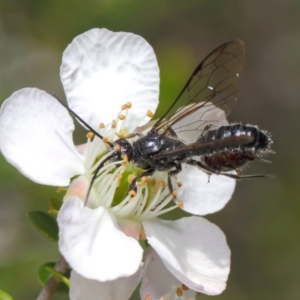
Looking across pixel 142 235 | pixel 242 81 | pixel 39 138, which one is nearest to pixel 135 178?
pixel 142 235

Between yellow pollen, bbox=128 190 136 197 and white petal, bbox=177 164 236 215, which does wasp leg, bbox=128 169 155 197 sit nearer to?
yellow pollen, bbox=128 190 136 197

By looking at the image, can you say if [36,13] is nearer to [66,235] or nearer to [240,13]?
[240,13]

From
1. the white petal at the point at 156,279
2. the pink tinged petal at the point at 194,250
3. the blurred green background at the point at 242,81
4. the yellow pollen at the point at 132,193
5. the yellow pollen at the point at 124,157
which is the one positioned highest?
the yellow pollen at the point at 124,157

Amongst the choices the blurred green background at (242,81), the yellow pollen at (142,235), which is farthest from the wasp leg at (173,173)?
the blurred green background at (242,81)

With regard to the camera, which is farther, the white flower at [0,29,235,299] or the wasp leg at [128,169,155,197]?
the wasp leg at [128,169,155,197]

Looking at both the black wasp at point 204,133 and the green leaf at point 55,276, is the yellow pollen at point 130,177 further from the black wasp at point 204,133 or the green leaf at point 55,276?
the green leaf at point 55,276

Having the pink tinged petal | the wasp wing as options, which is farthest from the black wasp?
the pink tinged petal
